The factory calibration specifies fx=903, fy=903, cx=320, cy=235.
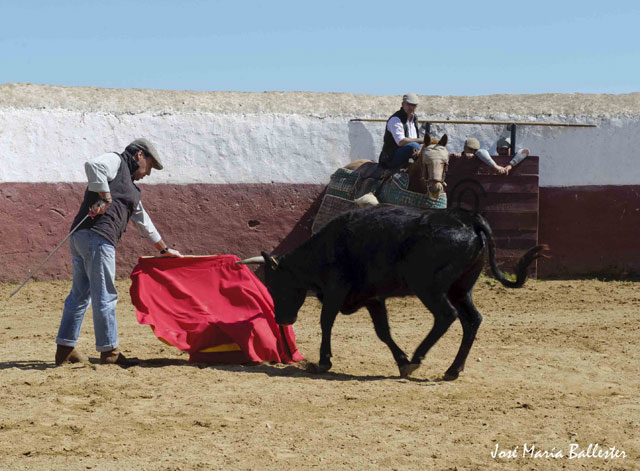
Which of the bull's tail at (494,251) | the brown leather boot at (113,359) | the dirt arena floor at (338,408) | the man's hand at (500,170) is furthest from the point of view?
the man's hand at (500,170)

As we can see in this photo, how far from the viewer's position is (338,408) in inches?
205

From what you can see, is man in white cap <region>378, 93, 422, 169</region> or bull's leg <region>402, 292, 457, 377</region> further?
man in white cap <region>378, 93, 422, 169</region>

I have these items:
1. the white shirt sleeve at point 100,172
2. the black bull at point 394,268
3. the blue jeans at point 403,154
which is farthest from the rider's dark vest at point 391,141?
the white shirt sleeve at point 100,172

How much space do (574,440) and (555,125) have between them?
8624mm

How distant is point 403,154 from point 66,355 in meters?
4.42

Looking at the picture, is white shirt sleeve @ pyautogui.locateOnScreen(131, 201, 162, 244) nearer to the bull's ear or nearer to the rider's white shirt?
the bull's ear

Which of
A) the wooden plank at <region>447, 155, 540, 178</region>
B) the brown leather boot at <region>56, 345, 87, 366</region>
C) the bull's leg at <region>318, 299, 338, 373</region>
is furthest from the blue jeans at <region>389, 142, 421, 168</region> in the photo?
the brown leather boot at <region>56, 345, 87, 366</region>

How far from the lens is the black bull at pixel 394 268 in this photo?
5.92 meters

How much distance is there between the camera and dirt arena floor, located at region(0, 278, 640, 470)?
4254mm

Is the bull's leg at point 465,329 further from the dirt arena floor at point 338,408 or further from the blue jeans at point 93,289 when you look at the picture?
the blue jeans at point 93,289

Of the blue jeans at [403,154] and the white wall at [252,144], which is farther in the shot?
the white wall at [252,144]

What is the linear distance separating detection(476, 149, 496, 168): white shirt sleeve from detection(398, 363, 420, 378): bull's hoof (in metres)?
6.14

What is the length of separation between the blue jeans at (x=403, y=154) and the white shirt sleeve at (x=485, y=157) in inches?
99.1

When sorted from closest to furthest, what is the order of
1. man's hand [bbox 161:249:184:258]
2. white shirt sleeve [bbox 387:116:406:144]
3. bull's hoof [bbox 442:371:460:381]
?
bull's hoof [bbox 442:371:460:381] < man's hand [bbox 161:249:184:258] < white shirt sleeve [bbox 387:116:406:144]
